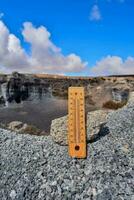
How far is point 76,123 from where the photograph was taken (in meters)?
6.52

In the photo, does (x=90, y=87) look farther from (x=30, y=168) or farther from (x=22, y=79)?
(x=30, y=168)

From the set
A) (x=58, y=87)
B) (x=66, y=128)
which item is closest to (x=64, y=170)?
(x=66, y=128)

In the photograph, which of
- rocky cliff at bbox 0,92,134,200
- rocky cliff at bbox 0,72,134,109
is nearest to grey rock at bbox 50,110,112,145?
→ rocky cliff at bbox 0,92,134,200

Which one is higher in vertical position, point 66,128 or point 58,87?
point 66,128

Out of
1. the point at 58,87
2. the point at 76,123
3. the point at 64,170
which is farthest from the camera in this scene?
the point at 58,87

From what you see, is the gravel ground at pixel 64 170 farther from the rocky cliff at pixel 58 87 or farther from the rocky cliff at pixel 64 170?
the rocky cliff at pixel 58 87

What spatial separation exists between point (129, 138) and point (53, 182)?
2.16 m

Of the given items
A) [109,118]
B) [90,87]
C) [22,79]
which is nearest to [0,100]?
[22,79]

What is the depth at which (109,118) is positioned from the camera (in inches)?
328

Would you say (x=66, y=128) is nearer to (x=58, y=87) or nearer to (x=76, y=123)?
(x=76, y=123)

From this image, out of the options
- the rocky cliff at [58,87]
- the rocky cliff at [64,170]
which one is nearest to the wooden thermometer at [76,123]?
the rocky cliff at [64,170]

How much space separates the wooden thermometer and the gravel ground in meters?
0.17

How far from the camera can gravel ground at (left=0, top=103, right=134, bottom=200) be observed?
5477mm

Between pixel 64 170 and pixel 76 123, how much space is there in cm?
98
